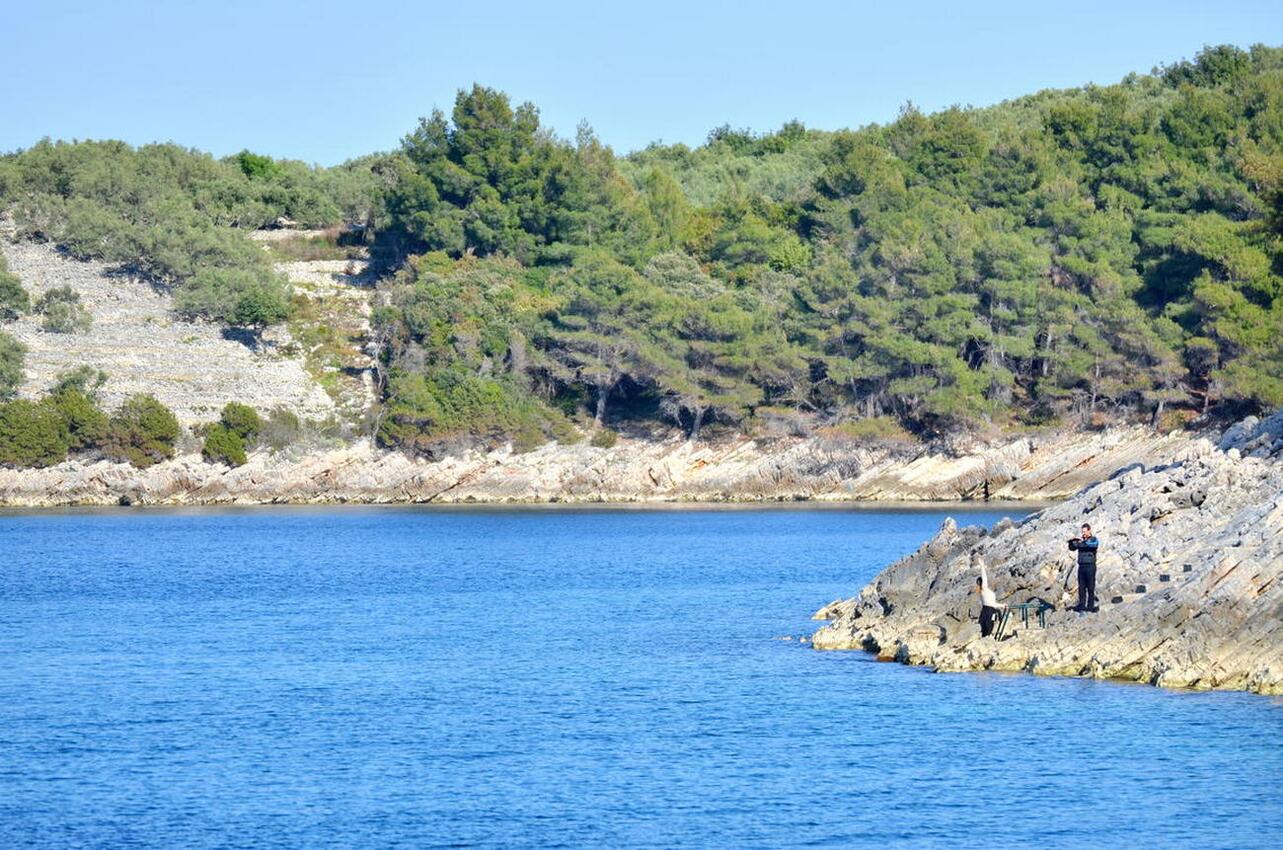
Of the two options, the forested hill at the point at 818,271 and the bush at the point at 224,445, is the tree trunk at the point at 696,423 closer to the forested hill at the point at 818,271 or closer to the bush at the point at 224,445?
the forested hill at the point at 818,271

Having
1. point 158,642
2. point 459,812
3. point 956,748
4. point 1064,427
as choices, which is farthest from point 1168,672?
point 1064,427

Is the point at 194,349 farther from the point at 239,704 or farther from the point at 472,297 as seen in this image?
the point at 239,704

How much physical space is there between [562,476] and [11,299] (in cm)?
2753

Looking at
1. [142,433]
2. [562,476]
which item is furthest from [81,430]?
[562,476]

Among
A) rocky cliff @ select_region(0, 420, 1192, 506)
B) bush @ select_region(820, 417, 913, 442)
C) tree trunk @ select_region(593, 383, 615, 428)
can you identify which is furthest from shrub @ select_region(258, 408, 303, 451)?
bush @ select_region(820, 417, 913, 442)

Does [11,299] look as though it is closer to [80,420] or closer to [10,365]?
[10,365]

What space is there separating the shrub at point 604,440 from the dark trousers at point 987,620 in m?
51.1

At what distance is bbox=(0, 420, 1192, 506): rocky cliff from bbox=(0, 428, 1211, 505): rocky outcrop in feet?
0.14

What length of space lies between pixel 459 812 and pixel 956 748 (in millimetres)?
6614

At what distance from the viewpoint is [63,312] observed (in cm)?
8625

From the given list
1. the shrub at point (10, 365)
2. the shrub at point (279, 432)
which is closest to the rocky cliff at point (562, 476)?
the shrub at point (279, 432)

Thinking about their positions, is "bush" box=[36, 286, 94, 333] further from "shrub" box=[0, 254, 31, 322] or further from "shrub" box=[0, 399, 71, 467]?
"shrub" box=[0, 399, 71, 467]

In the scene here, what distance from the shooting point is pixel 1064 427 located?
73562 mm

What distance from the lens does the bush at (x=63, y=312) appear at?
8606 centimetres
